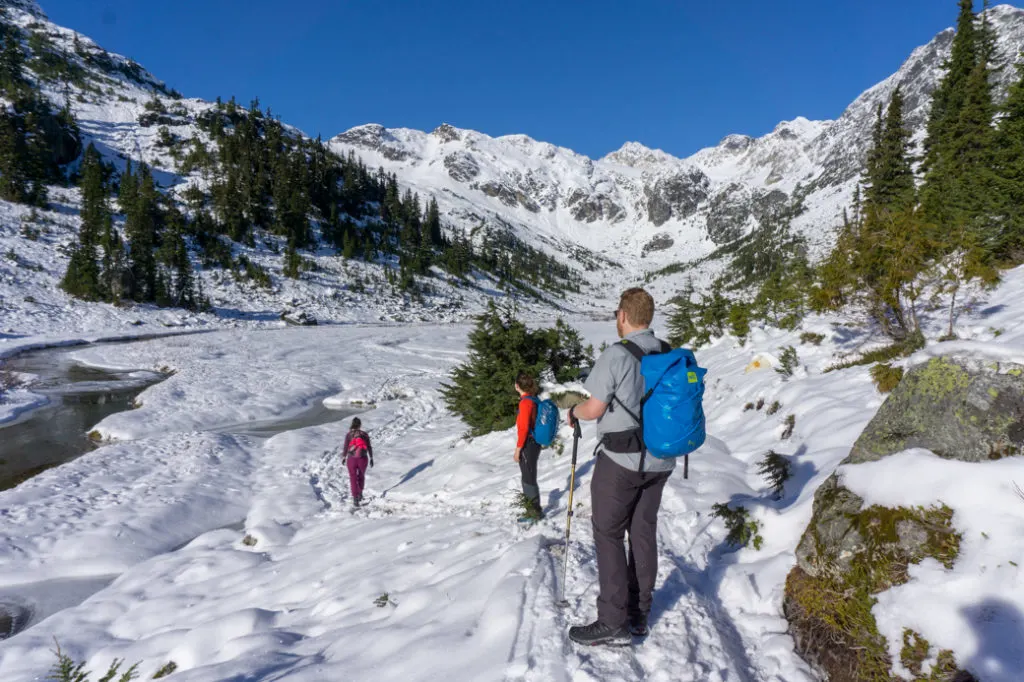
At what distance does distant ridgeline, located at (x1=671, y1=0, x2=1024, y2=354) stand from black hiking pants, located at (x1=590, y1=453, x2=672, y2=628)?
7.54 metres

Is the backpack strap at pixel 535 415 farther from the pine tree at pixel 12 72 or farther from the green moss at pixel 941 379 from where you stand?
the pine tree at pixel 12 72

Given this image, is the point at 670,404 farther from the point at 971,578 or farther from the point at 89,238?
the point at 89,238

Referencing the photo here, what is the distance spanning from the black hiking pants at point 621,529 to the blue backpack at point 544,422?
328 cm

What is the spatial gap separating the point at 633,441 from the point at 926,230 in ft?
28.9

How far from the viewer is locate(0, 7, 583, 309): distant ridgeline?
55594mm

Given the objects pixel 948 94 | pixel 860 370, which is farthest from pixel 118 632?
pixel 948 94

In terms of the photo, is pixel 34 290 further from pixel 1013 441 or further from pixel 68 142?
pixel 1013 441

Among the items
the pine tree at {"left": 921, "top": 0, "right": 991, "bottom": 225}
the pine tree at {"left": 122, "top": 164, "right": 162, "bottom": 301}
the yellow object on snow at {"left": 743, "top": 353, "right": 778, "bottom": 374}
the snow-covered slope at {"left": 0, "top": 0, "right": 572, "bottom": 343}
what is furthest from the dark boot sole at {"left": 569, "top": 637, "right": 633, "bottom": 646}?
the pine tree at {"left": 122, "top": 164, "right": 162, "bottom": 301}

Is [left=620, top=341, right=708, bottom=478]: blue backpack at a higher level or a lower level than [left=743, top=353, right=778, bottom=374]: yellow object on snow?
higher

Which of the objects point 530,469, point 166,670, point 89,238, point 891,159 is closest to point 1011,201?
point 530,469

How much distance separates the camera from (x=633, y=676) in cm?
321

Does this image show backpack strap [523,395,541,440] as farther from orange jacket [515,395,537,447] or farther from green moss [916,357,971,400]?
green moss [916,357,971,400]

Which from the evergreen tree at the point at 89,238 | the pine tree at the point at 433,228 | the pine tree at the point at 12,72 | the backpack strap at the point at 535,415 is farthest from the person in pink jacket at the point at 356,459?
the pine tree at the point at 433,228

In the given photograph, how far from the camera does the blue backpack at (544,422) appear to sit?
22.5 feet
